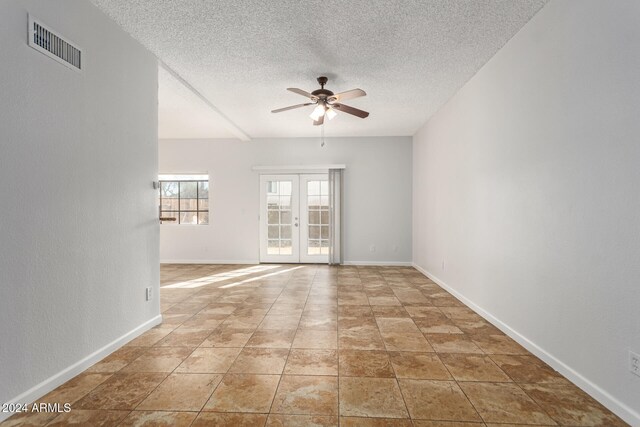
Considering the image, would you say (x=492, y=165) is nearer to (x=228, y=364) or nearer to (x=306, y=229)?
(x=228, y=364)

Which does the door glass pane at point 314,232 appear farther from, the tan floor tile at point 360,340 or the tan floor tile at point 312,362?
the tan floor tile at point 312,362

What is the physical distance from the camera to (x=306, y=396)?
77.2 inches

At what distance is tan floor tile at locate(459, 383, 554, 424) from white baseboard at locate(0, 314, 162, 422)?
251 cm

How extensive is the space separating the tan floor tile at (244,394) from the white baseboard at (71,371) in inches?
39.5

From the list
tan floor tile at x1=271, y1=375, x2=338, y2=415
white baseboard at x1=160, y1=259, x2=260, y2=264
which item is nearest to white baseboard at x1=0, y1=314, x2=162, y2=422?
tan floor tile at x1=271, y1=375, x2=338, y2=415

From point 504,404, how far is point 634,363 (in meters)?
0.67

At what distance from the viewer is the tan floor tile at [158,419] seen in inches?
67.1

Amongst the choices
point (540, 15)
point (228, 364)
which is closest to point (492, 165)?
point (540, 15)

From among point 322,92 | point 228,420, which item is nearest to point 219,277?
point 322,92

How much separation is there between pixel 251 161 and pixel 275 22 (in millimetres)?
4527

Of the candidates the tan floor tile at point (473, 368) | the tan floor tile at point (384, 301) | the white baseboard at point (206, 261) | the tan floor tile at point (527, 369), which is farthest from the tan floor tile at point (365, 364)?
the white baseboard at point (206, 261)

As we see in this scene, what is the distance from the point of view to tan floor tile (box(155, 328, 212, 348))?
2.77 metres

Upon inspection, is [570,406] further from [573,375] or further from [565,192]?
[565,192]

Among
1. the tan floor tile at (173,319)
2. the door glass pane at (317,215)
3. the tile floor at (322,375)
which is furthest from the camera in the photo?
the door glass pane at (317,215)
